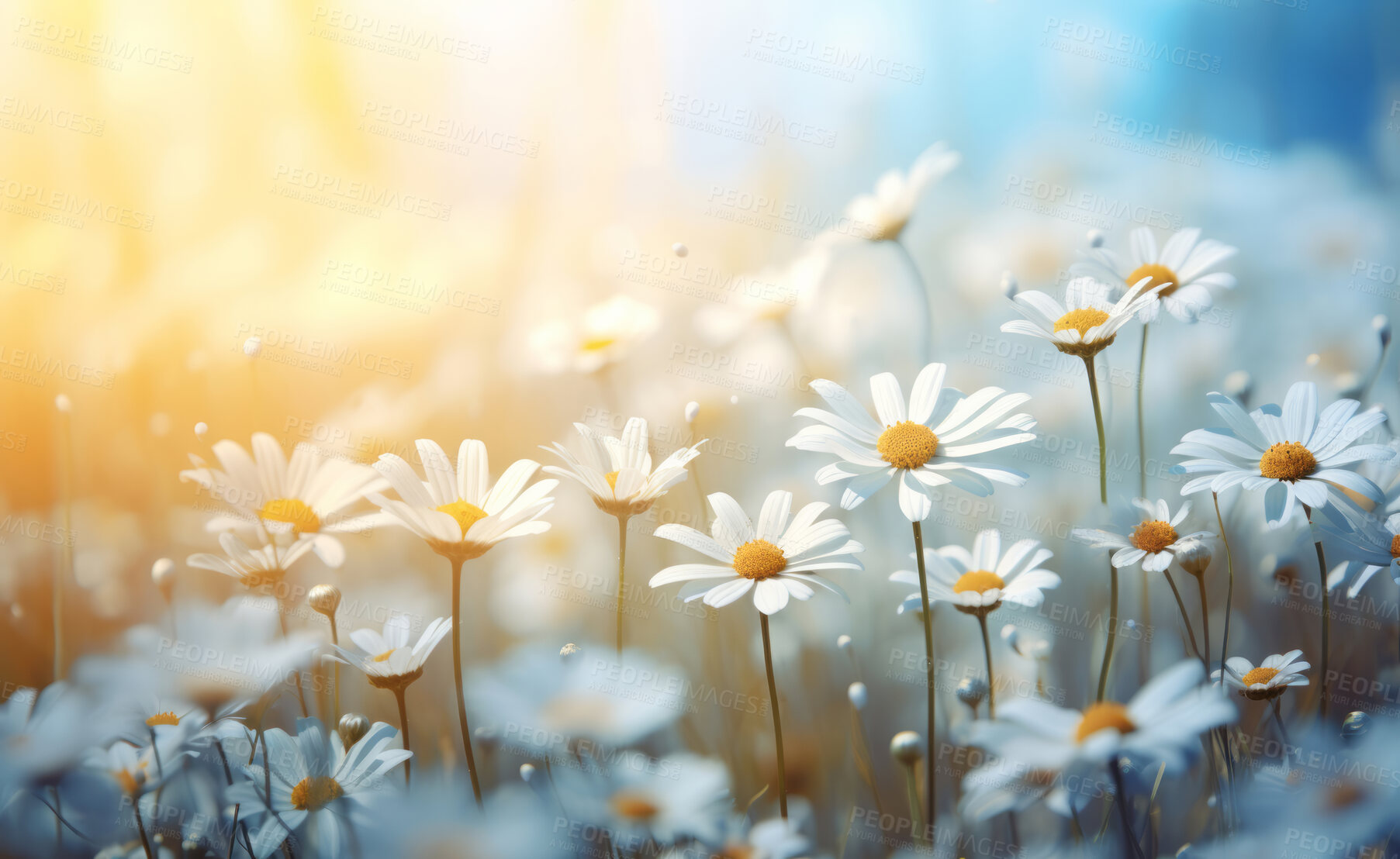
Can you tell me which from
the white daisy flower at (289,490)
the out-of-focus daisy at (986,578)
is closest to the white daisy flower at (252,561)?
the white daisy flower at (289,490)

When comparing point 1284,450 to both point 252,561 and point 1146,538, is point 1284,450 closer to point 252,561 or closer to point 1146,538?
point 1146,538

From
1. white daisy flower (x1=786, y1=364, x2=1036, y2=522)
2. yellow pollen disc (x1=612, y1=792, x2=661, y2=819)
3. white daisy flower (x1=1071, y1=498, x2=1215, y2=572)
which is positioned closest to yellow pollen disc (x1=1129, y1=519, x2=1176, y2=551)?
white daisy flower (x1=1071, y1=498, x2=1215, y2=572)

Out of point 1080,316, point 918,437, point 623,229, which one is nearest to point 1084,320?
point 1080,316

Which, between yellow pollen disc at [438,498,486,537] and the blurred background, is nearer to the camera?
yellow pollen disc at [438,498,486,537]

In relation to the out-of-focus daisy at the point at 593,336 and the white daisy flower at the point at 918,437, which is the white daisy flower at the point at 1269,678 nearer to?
the white daisy flower at the point at 918,437

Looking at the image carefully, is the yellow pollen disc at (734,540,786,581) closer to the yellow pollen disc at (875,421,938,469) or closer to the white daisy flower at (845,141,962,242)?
the yellow pollen disc at (875,421,938,469)

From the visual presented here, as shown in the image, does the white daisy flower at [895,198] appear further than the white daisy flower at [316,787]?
Yes
